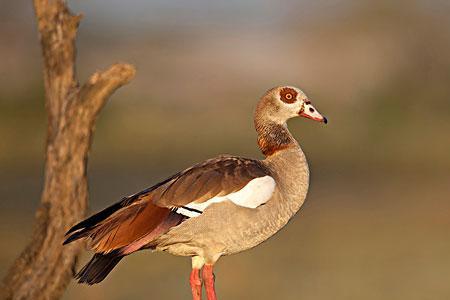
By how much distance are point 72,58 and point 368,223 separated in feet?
25.8

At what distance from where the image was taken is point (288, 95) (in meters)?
7.50

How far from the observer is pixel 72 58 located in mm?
7797

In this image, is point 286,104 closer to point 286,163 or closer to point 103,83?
point 286,163

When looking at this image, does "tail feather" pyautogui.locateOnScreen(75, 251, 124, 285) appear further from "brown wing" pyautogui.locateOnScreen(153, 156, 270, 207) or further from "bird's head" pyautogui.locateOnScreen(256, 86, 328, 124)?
"bird's head" pyautogui.locateOnScreen(256, 86, 328, 124)

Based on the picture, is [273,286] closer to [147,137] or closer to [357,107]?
[147,137]

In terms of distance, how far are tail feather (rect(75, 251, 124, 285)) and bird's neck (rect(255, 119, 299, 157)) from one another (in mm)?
1218

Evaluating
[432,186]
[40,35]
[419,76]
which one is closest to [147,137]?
[419,76]

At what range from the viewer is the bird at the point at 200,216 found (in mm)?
6613

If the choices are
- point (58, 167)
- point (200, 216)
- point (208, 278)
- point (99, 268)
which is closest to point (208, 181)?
point (200, 216)

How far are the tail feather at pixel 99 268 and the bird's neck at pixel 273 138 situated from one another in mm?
1218

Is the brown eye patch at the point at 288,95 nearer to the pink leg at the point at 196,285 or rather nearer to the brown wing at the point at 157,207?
the brown wing at the point at 157,207

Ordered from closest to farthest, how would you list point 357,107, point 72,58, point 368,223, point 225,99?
point 72,58, point 368,223, point 357,107, point 225,99

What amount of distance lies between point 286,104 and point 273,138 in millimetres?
195

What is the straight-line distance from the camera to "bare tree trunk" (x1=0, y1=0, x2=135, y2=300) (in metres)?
7.68
